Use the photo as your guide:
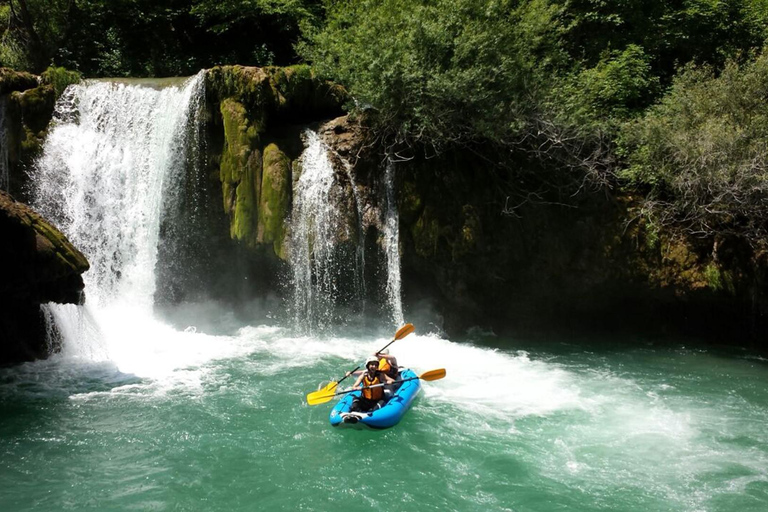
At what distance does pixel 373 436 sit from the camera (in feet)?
23.3

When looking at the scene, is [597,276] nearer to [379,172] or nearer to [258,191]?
[379,172]

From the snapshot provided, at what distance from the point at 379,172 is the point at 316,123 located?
5.96 feet

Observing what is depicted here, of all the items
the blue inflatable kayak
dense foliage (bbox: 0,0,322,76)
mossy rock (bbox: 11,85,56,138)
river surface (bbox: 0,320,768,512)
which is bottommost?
river surface (bbox: 0,320,768,512)

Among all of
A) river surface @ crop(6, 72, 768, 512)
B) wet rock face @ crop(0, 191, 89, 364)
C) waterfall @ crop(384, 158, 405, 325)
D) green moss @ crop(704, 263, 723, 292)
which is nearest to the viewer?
river surface @ crop(6, 72, 768, 512)

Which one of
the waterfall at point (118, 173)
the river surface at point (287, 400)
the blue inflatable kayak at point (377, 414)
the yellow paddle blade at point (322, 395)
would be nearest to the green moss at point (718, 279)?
the river surface at point (287, 400)

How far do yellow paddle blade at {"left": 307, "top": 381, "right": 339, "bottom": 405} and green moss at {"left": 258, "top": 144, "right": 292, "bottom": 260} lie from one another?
13.1 feet

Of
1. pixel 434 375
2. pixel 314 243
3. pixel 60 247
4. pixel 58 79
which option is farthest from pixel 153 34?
pixel 434 375

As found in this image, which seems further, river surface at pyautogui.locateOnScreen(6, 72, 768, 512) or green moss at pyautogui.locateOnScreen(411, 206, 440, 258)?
green moss at pyautogui.locateOnScreen(411, 206, 440, 258)

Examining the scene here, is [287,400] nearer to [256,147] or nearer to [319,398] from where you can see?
[319,398]

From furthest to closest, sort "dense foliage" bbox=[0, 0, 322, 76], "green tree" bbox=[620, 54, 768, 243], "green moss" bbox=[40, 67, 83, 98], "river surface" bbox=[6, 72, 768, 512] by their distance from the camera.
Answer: "dense foliage" bbox=[0, 0, 322, 76]
"green moss" bbox=[40, 67, 83, 98]
"green tree" bbox=[620, 54, 768, 243]
"river surface" bbox=[6, 72, 768, 512]

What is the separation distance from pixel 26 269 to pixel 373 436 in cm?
495

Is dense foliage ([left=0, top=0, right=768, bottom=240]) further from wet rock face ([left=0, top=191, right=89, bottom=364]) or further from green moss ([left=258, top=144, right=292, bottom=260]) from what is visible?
wet rock face ([left=0, top=191, right=89, bottom=364])

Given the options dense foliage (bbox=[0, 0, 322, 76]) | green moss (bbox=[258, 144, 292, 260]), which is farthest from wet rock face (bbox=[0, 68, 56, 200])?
green moss (bbox=[258, 144, 292, 260])

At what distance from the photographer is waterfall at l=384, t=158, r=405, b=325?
443 inches
